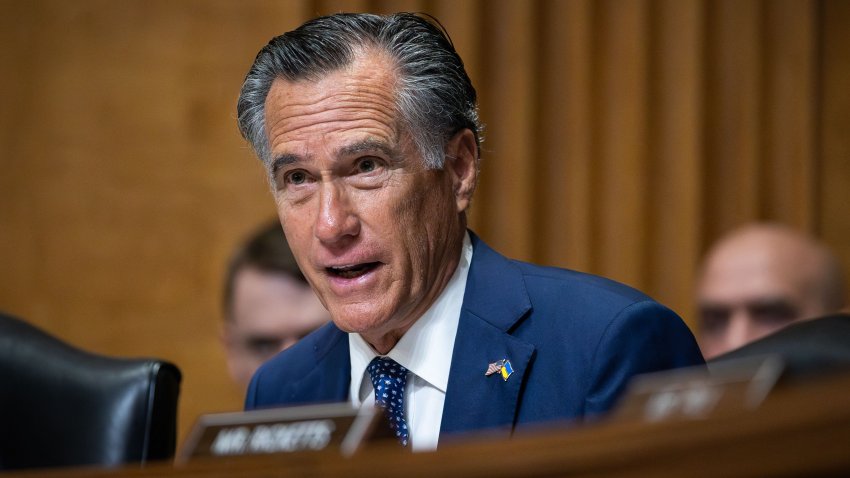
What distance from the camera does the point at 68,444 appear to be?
75.4 inches

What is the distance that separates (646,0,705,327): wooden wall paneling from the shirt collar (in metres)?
1.77

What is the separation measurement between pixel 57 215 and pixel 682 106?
2145mm

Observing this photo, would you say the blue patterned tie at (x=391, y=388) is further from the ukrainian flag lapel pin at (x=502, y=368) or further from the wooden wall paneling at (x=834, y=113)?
the wooden wall paneling at (x=834, y=113)

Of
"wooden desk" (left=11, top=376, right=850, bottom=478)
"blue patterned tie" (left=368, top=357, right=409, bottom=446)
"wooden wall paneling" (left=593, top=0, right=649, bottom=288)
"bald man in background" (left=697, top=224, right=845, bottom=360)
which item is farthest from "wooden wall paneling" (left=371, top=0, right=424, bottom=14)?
"wooden desk" (left=11, top=376, right=850, bottom=478)

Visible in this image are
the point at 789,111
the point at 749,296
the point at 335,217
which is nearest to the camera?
the point at 335,217

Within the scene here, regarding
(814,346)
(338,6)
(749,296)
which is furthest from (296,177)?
(338,6)

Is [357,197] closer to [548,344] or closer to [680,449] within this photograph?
[548,344]

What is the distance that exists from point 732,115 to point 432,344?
2.09 metres

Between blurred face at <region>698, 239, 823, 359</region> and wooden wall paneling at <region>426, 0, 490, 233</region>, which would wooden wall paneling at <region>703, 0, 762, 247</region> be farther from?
wooden wall paneling at <region>426, 0, 490, 233</region>

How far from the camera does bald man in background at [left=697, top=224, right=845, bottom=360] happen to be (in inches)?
127

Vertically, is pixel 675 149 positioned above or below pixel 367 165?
below

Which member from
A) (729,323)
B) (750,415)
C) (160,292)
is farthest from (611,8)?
(750,415)

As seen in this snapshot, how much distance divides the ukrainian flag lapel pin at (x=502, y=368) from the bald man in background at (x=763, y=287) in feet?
4.71

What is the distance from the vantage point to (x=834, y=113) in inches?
149
